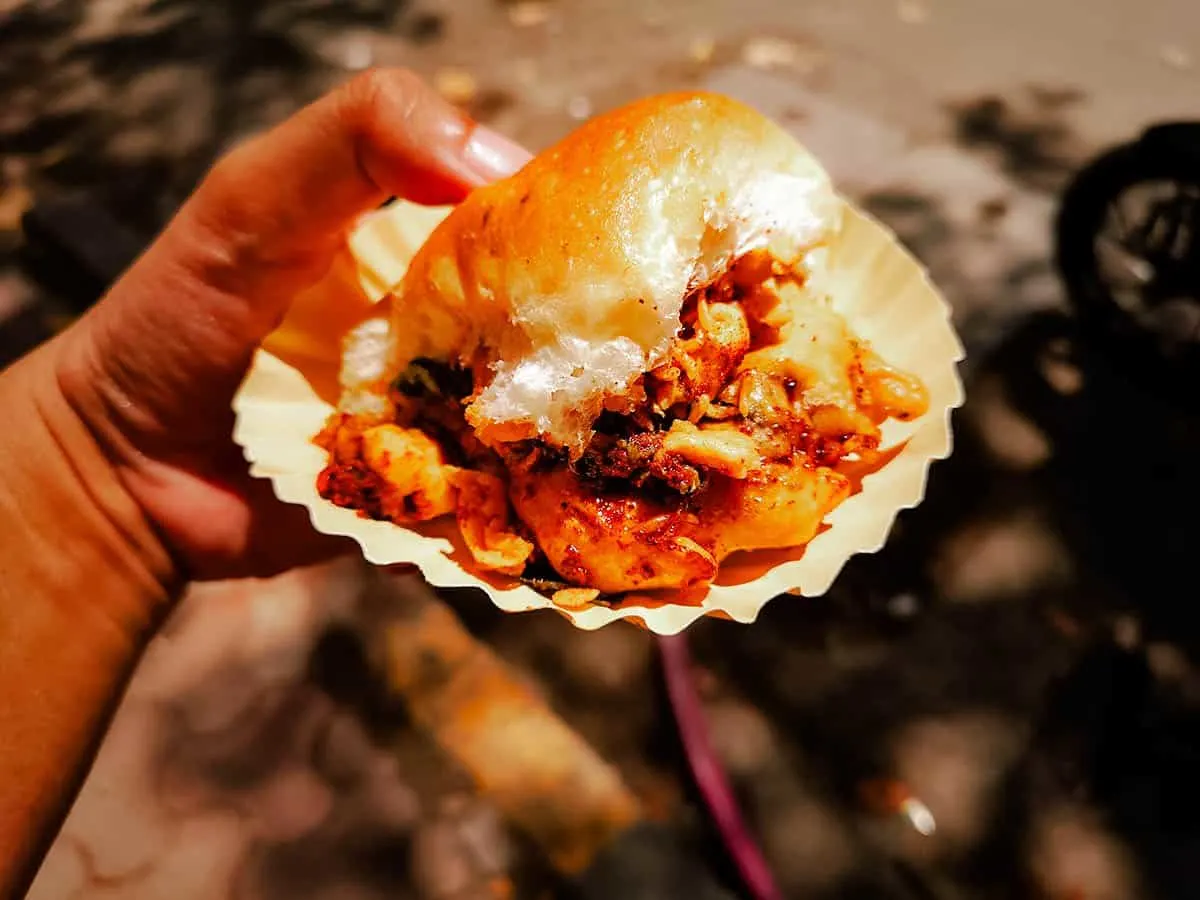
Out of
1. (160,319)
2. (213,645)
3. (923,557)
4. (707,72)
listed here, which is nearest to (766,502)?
(160,319)

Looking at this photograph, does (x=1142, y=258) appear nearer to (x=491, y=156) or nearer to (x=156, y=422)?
(x=491, y=156)

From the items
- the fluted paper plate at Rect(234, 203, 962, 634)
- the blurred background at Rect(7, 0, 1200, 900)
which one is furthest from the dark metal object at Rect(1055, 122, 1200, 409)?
the fluted paper plate at Rect(234, 203, 962, 634)

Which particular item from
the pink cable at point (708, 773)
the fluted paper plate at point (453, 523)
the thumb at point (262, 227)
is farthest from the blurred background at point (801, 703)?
the fluted paper plate at point (453, 523)

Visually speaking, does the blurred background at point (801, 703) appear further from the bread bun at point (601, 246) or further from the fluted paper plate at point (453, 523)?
the bread bun at point (601, 246)

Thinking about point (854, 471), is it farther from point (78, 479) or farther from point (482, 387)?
point (78, 479)

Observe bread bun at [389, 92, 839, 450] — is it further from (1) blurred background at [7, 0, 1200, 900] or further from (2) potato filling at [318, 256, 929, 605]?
(1) blurred background at [7, 0, 1200, 900]
